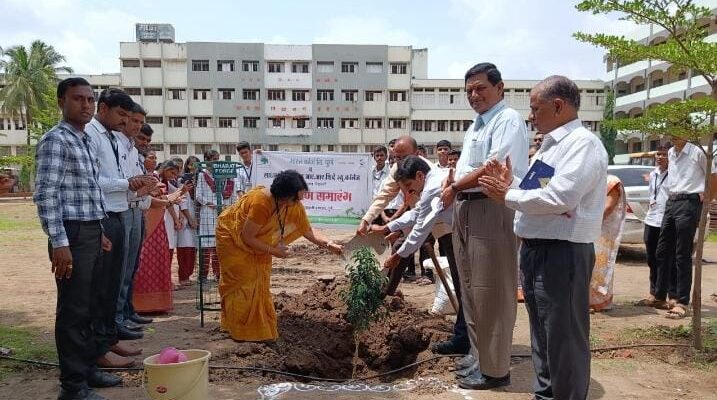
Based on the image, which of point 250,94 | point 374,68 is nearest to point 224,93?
point 250,94

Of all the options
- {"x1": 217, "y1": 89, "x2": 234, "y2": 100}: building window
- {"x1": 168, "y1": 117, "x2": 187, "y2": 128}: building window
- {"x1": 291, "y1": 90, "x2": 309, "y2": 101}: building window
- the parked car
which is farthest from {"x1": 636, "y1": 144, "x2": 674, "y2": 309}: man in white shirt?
{"x1": 168, "y1": 117, "x2": 187, "y2": 128}: building window

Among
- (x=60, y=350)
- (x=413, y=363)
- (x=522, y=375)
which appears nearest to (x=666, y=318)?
(x=522, y=375)

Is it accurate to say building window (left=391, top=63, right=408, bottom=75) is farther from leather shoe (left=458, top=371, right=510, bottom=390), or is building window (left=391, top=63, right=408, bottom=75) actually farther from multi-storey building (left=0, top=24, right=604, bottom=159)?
leather shoe (left=458, top=371, right=510, bottom=390)

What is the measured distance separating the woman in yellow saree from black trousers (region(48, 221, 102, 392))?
140 cm

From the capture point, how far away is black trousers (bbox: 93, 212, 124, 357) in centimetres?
390

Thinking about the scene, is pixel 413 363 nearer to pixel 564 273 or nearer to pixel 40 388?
pixel 564 273

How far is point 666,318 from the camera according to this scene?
5.51 metres

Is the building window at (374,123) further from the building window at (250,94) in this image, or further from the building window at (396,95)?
the building window at (250,94)

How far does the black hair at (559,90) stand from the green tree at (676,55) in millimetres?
1646

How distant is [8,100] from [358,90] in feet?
82.3

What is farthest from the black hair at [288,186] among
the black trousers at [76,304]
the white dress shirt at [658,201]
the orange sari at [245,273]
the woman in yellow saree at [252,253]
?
the white dress shirt at [658,201]

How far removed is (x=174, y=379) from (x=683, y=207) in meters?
5.08

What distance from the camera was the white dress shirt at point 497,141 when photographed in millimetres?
3441

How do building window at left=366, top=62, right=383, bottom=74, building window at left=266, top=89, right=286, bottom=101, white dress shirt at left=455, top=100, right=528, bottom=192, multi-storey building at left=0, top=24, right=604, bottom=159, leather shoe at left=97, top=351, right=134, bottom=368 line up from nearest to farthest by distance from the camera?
1. white dress shirt at left=455, top=100, right=528, bottom=192
2. leather shoe at left=97, top=351, right=134, bottom=368
3. multi-storey building at left=0, top=24, right=604, bottom=159
4. building window at left=366, top=62, right=383, bottom=74
5. building window at left=266, top=89, right=286, bottom=101
